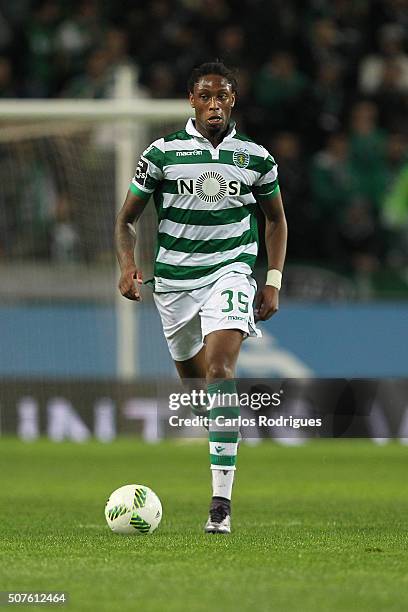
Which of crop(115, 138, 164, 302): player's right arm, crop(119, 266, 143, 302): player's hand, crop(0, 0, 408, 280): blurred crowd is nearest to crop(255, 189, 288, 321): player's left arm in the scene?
crop(115, 138, 164, 302): player's right arm

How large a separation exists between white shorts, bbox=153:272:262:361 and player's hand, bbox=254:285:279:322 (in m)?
0.06

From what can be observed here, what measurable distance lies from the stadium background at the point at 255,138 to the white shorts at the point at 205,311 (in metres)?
6.90

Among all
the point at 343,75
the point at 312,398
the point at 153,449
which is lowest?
the point at 153,449

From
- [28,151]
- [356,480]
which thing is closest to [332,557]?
[356,480]

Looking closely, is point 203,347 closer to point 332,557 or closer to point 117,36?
point 332,557

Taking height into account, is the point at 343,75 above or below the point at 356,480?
above

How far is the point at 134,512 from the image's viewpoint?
6.95 m

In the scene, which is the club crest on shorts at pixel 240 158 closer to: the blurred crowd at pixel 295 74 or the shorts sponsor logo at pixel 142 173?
the shorts sponsor logo at pixel 142 173

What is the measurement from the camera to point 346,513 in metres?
8.37

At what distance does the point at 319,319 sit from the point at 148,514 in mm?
8138

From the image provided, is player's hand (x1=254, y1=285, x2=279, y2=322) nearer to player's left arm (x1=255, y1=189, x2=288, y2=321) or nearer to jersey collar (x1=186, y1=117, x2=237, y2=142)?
player's left arm (x1=255, y1=189, x2=288, y2=321)

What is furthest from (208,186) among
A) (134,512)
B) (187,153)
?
(134,512)

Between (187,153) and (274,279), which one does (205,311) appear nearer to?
(274,279)

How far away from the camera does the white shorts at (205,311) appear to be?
718cm
